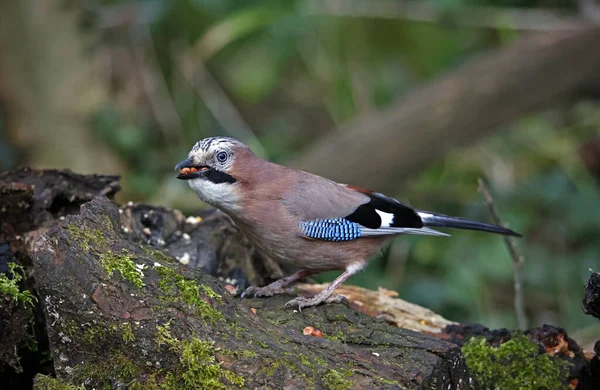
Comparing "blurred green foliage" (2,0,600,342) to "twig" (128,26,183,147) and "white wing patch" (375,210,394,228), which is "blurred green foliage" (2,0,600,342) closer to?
"twig" (128,26,183,147)

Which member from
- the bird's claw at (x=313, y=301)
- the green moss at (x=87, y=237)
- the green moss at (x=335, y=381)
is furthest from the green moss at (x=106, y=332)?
the bird's claw at (x=313, y=301)

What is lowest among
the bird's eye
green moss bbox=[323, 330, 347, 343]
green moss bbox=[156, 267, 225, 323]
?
green moss bbox=[323, 330, 347, 343]

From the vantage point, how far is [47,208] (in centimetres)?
352

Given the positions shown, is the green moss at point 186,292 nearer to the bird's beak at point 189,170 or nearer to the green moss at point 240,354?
the green moss at point 240,354

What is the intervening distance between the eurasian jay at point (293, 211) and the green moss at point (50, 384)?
3.88ft

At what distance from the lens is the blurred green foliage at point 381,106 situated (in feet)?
21.9

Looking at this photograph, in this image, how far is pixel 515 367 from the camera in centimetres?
308

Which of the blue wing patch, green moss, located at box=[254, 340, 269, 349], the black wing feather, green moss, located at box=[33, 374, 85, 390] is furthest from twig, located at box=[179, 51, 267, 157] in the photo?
green moss, located at box=[33, 374, 85, 390]

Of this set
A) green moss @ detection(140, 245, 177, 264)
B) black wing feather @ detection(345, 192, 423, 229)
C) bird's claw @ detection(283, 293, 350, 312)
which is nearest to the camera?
green moss @ detection(140, 245, 177, 264)

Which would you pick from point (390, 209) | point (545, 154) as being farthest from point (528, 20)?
point (390, 209)

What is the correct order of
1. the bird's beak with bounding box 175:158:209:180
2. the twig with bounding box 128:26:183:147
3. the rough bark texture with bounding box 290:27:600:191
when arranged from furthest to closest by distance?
1. the twig with bounding box 128:26:183:147
2. the rough bark texture with bounding box 290:27:600:191
3. the bird's beak with bounding box 175:158:209:180

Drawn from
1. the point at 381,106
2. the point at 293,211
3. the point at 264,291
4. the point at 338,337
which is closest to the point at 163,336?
the point at 338,337

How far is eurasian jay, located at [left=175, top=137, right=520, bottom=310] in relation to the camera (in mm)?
3551

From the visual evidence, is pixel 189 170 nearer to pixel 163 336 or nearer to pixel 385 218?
pixel 385 218
